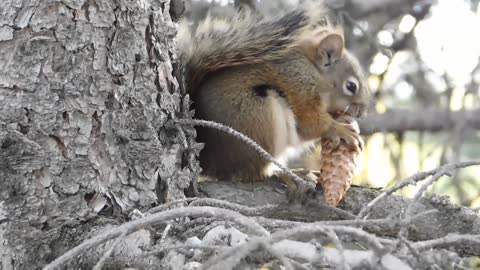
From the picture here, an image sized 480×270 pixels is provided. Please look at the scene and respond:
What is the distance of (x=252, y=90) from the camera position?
1826 mm

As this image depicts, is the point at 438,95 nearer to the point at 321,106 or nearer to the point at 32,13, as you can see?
the point at 321,106

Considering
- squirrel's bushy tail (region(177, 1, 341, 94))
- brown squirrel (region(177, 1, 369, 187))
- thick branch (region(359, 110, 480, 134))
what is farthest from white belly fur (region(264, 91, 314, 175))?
thick branch (region(359, 110, 480, 134))

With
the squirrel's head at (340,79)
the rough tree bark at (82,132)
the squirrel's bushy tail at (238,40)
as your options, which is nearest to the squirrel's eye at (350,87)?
the squirrel's head at (340,79)

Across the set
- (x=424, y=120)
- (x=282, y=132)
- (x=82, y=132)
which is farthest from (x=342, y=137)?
(x=424, y=120)

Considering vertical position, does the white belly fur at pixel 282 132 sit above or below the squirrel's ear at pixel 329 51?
below

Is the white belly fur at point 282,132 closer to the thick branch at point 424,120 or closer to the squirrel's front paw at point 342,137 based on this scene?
the squirrel's front paw at point 342,137

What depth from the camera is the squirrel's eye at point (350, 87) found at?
2086 mm

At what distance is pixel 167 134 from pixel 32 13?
34 cm

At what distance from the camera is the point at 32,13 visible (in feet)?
4.24

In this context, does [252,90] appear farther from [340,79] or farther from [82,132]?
[82,132]

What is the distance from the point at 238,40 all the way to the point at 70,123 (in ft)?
1.94

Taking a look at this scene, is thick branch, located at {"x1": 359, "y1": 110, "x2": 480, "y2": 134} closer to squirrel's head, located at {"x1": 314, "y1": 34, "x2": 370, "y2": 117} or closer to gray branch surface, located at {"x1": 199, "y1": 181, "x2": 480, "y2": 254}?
squirrel's head, located at {"x1": 314, "y1": 34, "x2": 370, "y2": 117}

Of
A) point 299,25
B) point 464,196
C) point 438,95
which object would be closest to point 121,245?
point 299,25

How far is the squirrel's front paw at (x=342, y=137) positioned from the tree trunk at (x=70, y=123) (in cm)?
50
